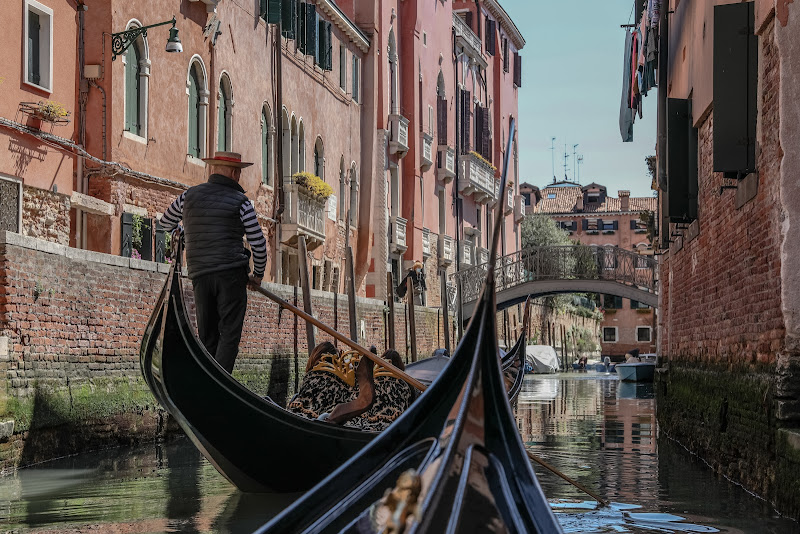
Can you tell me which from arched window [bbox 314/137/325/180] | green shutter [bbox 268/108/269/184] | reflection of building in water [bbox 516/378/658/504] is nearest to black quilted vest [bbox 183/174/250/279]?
reflection of building in water [bbox 516/378/658/504]

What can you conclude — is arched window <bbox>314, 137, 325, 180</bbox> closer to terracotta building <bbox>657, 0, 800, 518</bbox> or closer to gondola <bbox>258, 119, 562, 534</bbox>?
terracotta building <bbox>657, 0, 800, 518</bbox>

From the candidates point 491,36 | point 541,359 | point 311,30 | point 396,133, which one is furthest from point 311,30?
point 541,359

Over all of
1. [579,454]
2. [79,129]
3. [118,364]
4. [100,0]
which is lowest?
[579,454]

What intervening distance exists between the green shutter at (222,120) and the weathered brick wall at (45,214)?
127 inches

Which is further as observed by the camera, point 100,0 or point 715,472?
point 100,0

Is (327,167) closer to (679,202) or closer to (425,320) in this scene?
(425,320)

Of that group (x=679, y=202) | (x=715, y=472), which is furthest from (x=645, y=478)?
(x=679, y=202)

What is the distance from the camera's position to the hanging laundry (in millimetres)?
11680

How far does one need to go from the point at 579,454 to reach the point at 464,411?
513cm

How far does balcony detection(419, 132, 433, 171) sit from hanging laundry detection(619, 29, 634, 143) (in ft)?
25.8

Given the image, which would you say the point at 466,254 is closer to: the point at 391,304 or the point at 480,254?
the point at 480,254

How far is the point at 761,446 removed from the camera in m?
4.76

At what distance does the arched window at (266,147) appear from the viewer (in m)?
13.9

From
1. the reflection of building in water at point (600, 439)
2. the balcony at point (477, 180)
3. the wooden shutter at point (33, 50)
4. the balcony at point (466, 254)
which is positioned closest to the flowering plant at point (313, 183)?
the reflection of building in water at point (600, 439)
